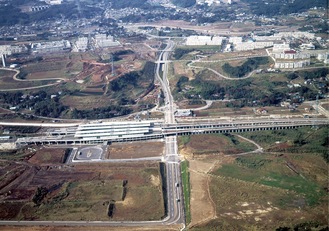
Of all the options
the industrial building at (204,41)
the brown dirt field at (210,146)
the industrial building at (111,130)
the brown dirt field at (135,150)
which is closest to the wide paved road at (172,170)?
the brown dirt field at (135,150)

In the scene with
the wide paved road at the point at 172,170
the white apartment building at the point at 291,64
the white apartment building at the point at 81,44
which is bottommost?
the wide paved road at the point at 172,170

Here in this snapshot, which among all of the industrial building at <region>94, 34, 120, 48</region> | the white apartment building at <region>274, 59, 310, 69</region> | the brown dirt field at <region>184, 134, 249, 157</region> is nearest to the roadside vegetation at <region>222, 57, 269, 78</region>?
the white apartment building at <region>274, 59, 310, 69</region>

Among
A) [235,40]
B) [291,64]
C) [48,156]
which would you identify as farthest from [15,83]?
[291,64]

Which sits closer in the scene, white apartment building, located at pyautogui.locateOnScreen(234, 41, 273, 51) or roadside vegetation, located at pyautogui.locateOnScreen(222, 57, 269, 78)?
roadside vegetation, located at pyautogui.locateOnScreen(222, 57, 269, 78)

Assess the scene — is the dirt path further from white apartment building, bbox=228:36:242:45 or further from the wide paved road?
white apartment building, bbox=228:36:242:45

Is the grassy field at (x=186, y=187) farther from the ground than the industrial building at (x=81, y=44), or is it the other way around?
the industrial building at (x=81, y=44)

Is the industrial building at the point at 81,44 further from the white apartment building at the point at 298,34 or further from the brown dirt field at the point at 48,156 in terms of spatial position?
the brown dirt field at the point at 48,156

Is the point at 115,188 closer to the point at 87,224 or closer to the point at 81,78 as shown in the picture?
the point at 87,224
